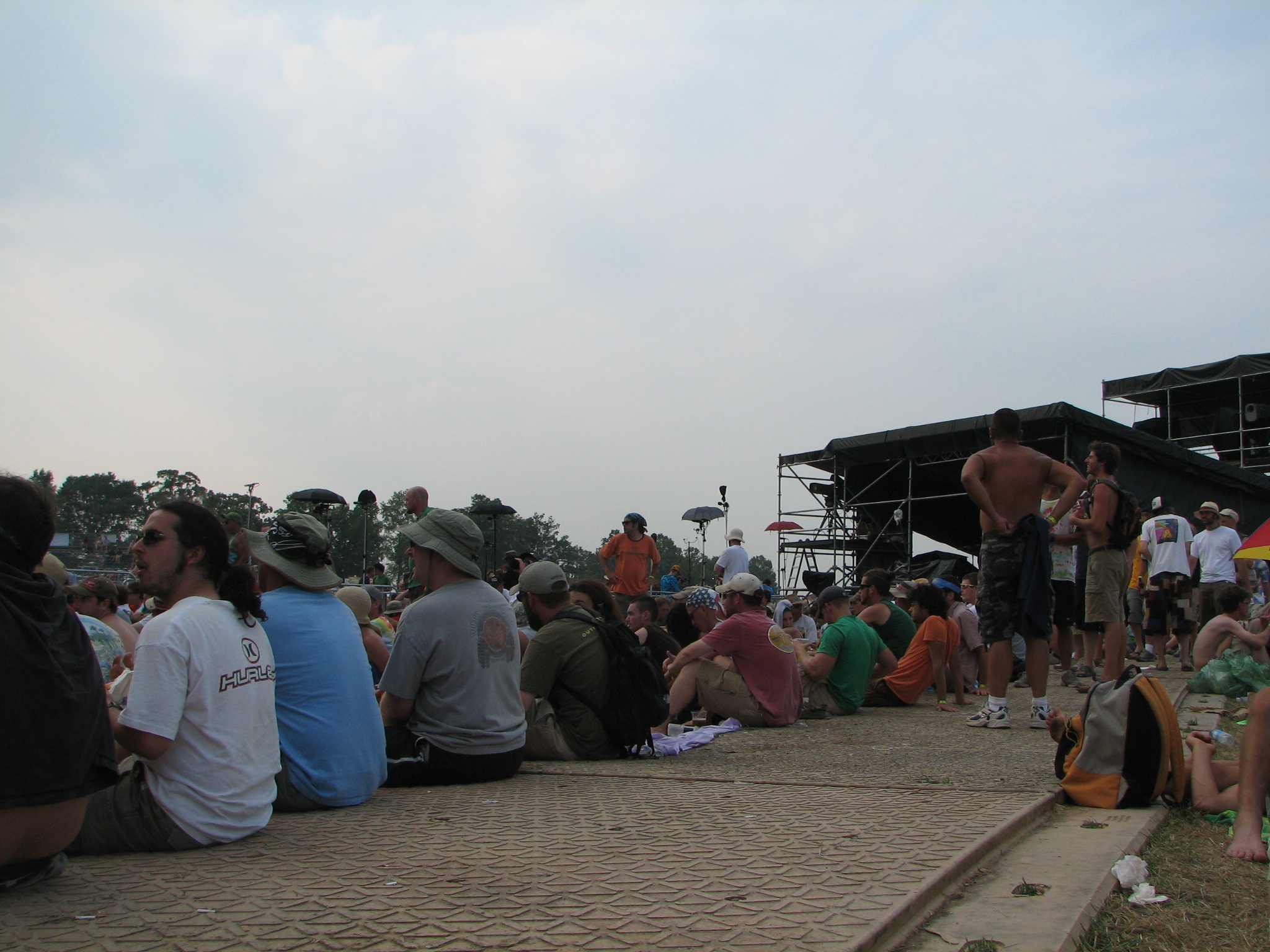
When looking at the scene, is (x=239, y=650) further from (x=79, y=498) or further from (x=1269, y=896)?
(x=79, y=498)

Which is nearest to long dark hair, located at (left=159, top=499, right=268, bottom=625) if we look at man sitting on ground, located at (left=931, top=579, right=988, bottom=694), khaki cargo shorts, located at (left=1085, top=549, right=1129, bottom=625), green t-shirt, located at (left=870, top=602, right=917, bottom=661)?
khaki cargo shorts, located at (left=1085, top=549, right=1129, bottom=625)

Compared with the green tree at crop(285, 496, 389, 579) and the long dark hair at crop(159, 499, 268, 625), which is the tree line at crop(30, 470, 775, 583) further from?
the long dark hair at crop(159, 499, 268, 625)

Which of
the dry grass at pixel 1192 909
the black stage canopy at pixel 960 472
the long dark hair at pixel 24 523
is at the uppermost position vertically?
the black stage canopy at pixel 960 472

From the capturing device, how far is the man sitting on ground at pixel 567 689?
4.77m

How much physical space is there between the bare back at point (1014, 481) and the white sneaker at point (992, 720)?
3.67 feet

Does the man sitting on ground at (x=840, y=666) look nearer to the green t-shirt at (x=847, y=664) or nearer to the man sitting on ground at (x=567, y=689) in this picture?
the green t-shirt at (x=847, y=664)

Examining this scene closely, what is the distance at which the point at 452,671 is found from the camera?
3994mm

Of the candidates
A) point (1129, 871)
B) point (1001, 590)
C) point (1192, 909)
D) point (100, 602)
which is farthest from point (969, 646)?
point (100, 602)

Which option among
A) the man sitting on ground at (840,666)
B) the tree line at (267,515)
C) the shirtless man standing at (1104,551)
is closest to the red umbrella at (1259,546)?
the shirtless man standing at (1104,551)

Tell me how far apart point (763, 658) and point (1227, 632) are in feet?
13.9

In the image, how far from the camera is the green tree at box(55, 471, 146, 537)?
273 ft

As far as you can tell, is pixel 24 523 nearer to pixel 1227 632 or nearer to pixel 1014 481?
pixel 1014 481

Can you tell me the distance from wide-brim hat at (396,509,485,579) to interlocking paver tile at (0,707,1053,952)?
941 millimetres

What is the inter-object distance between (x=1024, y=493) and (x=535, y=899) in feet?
14.9
